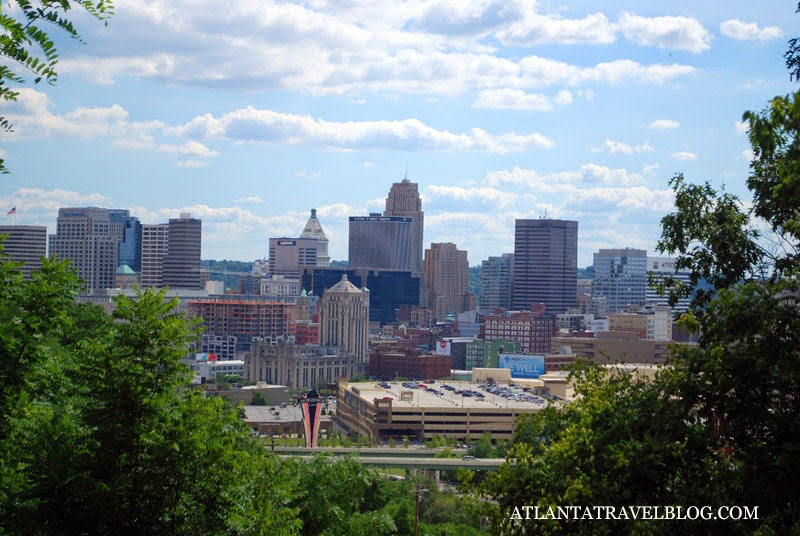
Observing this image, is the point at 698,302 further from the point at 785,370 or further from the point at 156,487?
the point at 156,487

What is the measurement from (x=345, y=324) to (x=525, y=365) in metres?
36.7

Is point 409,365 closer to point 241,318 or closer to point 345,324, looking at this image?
point 345,324

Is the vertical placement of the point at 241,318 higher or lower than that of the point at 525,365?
higher

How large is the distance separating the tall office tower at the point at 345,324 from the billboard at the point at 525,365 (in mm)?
29689

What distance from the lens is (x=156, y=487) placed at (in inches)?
583

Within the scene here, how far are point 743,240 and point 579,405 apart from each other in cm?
404

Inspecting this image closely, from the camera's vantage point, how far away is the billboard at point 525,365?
6132 inches

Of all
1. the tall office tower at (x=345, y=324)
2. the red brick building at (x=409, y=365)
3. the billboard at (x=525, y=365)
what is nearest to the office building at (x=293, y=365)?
the red brick building at (x=409, y=365)

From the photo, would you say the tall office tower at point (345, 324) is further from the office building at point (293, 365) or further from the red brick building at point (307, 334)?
the office building at point (293, 365)

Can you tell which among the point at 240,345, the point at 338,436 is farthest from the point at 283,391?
the point at 240,345

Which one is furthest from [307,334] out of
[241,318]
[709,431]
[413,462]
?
[709,431]

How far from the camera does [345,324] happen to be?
181m

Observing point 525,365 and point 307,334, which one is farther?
point 307,334

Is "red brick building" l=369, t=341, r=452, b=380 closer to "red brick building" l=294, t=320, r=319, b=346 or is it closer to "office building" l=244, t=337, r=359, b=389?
"office building" l=244, t=337, r=359, b=389
